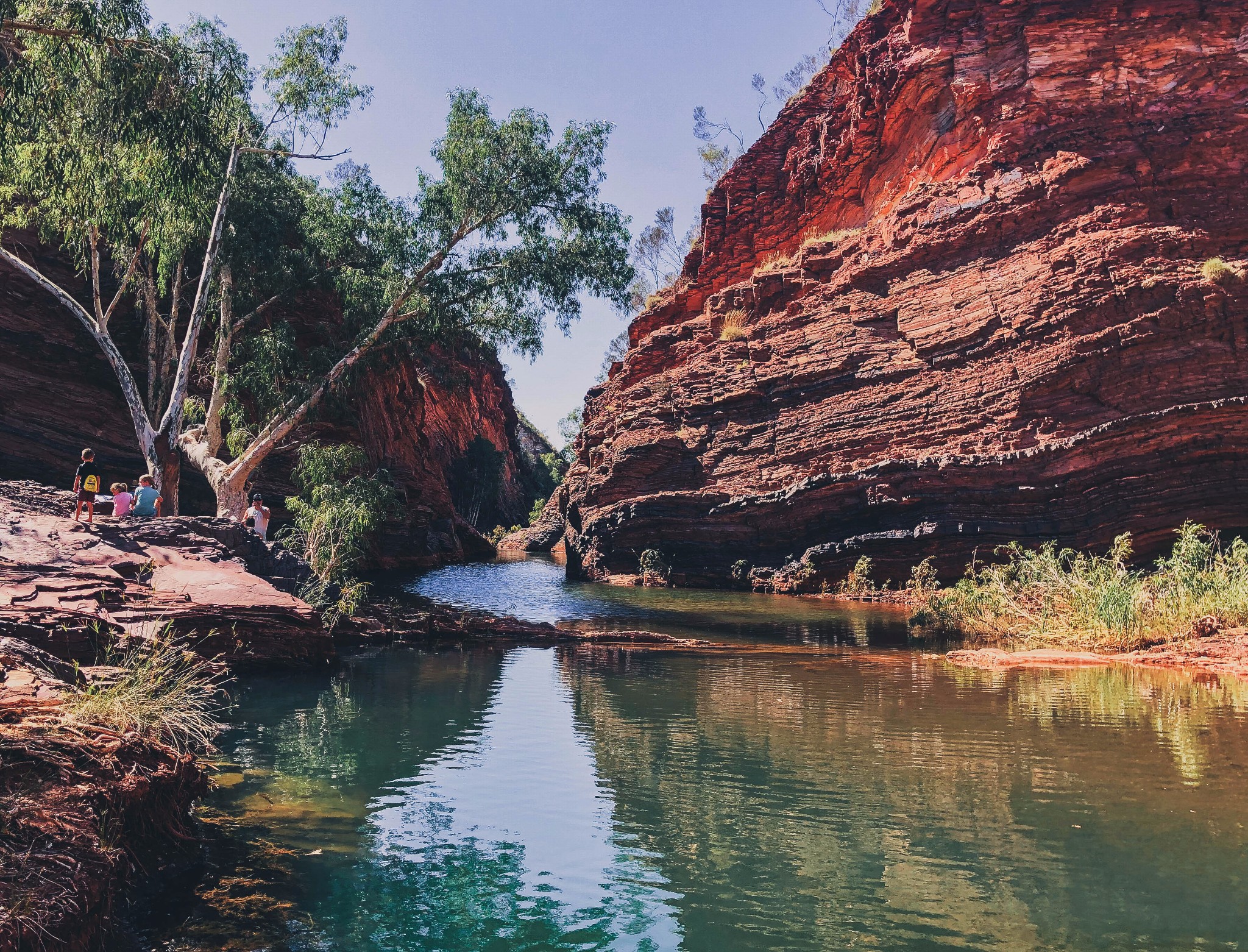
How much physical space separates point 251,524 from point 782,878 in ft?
58.5

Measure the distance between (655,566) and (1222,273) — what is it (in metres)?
21.3

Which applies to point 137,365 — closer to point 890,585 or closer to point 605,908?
point 890,585

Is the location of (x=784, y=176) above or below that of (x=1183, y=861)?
above

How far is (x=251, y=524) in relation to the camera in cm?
2002

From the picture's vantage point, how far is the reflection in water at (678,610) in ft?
61.9

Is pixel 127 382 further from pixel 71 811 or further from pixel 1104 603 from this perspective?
pixel 1104 603

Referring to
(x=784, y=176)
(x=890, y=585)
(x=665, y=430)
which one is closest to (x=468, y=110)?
(x=665, y=430)

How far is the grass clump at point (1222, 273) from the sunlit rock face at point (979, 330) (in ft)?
0.70

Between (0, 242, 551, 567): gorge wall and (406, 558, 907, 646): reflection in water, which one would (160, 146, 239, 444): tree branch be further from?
(406, 558, 907, 646): reflection in water

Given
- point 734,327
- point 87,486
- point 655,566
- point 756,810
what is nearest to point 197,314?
point 87,486

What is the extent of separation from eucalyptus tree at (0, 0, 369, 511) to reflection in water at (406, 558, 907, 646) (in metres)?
10.3

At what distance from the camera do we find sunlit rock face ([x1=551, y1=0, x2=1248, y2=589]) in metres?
23.0

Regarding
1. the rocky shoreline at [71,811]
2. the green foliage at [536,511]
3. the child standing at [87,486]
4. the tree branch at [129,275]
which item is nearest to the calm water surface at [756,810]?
the rocky shoreline at [71,811]

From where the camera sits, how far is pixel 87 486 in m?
13.1
